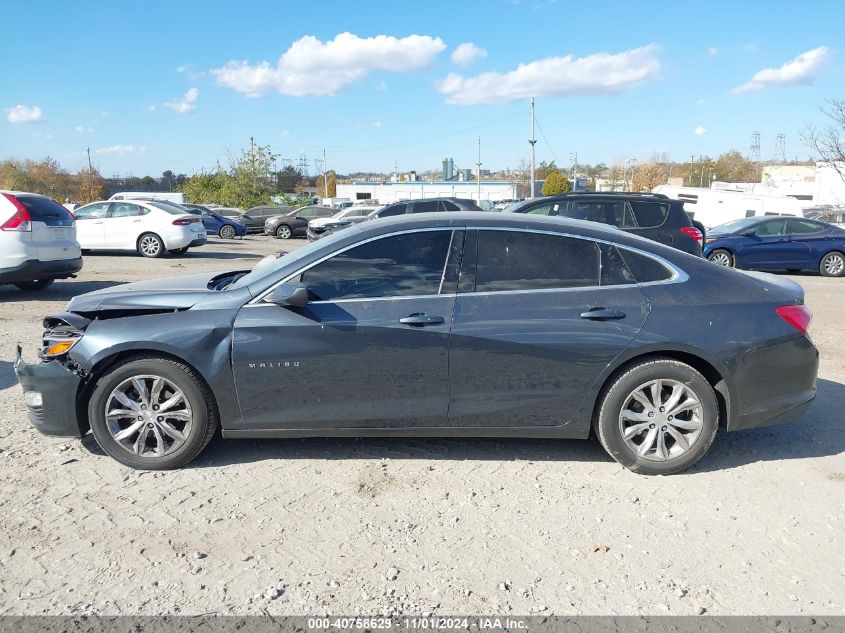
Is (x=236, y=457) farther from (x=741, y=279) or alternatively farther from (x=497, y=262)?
(x=741, y=279)

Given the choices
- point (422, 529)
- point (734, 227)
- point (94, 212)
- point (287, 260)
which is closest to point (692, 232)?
point (734, 227)

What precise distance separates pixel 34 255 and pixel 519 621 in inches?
379

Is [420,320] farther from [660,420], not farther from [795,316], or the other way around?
[795,316]

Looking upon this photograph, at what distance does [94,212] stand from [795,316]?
714 inches

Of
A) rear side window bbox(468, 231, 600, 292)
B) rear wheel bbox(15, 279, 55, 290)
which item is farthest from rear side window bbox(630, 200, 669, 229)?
rear wheel bbox(15, 279, 55, 290)

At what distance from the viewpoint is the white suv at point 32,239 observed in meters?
9.93

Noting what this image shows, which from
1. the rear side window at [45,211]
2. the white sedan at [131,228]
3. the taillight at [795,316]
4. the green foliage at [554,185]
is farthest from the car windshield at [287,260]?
the green foliage at [554,185]

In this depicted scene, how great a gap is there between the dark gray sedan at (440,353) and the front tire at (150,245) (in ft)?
49.0

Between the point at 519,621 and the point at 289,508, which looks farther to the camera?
the point at 289,508

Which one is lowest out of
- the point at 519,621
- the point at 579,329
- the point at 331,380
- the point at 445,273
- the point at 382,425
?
the point at 519,621

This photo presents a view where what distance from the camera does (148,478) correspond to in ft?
14.1

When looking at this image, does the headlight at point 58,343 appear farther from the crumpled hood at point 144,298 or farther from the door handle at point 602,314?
the door handle at point 602,314

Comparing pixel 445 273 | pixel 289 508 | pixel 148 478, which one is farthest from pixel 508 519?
pixel 148 478

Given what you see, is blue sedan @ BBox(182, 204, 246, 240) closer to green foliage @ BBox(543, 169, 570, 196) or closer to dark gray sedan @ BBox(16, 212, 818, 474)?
dark gray sedan @ BBox(16, 212, 818, 474)
